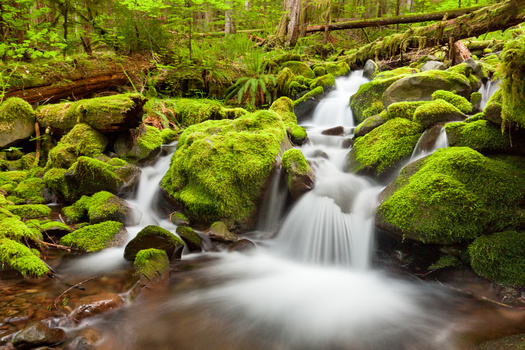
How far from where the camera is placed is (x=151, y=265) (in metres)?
3.34

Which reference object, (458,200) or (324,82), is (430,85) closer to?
(324,82)

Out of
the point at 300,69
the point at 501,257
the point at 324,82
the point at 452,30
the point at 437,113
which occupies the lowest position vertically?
the point at 501,257

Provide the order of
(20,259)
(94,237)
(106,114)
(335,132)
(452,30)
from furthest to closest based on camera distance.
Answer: (452,30) → (335,132) → (106,114) → (94,237) → (20,259)

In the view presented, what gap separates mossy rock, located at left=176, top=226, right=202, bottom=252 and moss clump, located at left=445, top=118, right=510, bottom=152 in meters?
3.66

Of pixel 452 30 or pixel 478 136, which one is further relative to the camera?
pixel 452 30

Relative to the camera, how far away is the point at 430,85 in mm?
5895

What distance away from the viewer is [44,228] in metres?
3.89

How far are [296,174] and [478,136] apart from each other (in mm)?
2392

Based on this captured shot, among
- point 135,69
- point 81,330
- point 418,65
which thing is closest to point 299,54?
point 418,65

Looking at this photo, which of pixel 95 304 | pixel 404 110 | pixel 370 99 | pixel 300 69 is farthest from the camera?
pixel 300 69

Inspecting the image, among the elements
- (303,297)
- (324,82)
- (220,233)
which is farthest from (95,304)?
(324,82)

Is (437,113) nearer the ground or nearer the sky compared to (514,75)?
nearer the ground

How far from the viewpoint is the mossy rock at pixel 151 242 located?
3641 millimetres

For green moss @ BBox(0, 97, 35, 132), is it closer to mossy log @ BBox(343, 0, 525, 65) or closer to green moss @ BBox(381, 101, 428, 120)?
green moss @ BBox(381, 101, 428, 120)
